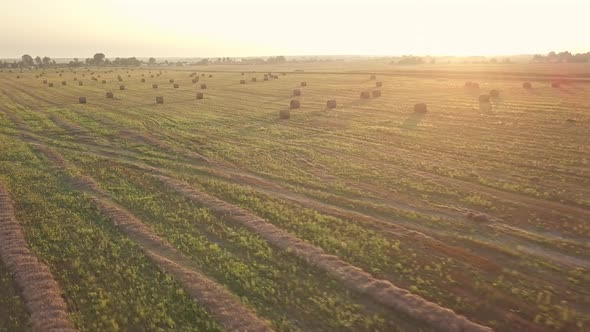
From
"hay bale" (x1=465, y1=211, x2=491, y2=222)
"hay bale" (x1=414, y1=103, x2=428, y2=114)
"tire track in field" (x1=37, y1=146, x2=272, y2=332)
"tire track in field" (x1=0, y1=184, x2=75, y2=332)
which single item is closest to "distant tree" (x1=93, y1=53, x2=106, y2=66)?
"hay bale" (x1=414, y1=103, x2=428, y2=114)

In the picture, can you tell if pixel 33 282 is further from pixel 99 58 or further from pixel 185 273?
pixel 99 58

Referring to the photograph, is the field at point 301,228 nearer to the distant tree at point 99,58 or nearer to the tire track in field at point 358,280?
the tire track in field at point 358,280

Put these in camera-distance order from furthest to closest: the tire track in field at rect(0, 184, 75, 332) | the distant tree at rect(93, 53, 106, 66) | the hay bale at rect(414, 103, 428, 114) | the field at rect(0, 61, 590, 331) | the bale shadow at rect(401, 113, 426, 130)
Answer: the distant tree at rect(93, 53, 106, 66), the hay bale at rect(414, 103, 428, 114), the bale shadow at rect(401, 113, 426, 130), the field at rect(0, 61, 590, 331), the tire track in field at rect(0, 184, 75, 332)

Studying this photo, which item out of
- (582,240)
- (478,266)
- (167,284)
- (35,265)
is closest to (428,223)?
(478,266)

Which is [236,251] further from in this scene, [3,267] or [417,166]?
[417,166]

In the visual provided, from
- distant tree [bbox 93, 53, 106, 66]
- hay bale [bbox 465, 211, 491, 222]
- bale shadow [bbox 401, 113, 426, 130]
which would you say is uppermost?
distant tree [bbox 93, 53, 106, 66]

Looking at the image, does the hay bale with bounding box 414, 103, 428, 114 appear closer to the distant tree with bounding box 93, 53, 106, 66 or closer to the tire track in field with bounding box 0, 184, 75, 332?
the tire track in field with bounding box 0, 184, 75, 332
